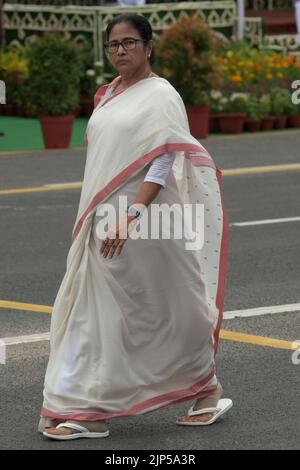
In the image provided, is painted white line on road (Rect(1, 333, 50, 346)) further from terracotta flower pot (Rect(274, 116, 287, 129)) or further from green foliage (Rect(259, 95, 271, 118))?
terracotta flower pot (Rect(274, 116, 287, 129))

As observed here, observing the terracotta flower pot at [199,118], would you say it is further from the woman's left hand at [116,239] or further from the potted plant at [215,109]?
the woman's left hand at [116,239]

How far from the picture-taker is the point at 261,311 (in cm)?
912

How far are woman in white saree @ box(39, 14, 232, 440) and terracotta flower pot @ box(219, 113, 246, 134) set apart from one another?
1420 cm

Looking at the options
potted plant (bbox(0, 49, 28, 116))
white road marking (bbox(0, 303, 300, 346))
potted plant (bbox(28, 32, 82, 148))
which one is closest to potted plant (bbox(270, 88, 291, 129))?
potted plant (bbox(28, 32, 82, 148))

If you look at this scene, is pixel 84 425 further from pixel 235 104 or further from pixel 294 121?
pixel 294 121

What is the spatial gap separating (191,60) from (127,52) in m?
13.9

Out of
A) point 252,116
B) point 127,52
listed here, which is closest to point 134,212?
point 127,52

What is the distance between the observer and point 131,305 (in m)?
6.45

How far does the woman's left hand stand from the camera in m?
6.33

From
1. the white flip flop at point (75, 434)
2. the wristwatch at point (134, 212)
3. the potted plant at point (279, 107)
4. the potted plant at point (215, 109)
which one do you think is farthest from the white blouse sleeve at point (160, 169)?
the potted plant at point (279, 107)

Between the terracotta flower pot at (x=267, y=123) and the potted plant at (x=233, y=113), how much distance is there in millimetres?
349

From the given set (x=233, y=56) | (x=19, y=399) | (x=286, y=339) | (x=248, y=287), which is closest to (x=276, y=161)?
(x=233, y=56)

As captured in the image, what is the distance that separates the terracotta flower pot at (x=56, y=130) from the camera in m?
18.9

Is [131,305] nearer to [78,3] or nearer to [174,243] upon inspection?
[174,243]
